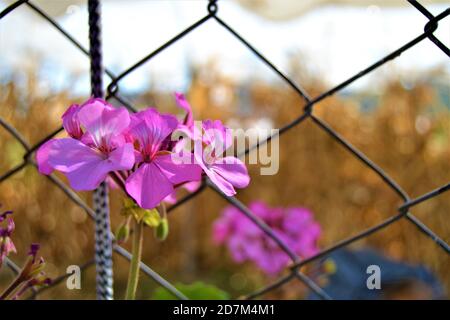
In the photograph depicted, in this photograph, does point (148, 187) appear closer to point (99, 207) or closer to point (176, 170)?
point (176, 170)

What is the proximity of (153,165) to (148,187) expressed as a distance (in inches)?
0.8

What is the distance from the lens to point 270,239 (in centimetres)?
122

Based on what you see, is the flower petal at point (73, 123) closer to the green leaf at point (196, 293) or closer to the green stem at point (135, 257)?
the green stem at point (135, 257)

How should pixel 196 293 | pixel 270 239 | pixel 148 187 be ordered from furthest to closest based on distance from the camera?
pixel 270 239
pixel 196 293
pixel 148 187

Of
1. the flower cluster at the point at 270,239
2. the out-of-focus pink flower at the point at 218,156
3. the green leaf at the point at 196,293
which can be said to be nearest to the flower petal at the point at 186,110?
the out-of-focus pink flower at the point at 218,156

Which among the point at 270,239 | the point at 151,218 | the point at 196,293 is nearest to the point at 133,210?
the point at 151,218

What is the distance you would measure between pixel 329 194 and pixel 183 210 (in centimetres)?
87

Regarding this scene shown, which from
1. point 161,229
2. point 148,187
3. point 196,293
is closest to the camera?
point 148,187

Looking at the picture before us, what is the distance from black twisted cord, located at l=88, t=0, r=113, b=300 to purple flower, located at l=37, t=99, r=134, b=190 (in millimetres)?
87

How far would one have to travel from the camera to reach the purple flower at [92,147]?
418mm

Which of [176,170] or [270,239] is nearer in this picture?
[176,170]

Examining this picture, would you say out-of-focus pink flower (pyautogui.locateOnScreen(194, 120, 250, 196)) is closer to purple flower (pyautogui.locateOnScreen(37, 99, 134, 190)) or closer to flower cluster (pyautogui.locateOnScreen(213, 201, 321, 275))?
purple flower (pyautogui.locateOnScreen(37, 99, 134, 190))

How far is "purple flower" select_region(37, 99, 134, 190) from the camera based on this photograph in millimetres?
418

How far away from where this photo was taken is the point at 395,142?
10.1ft
